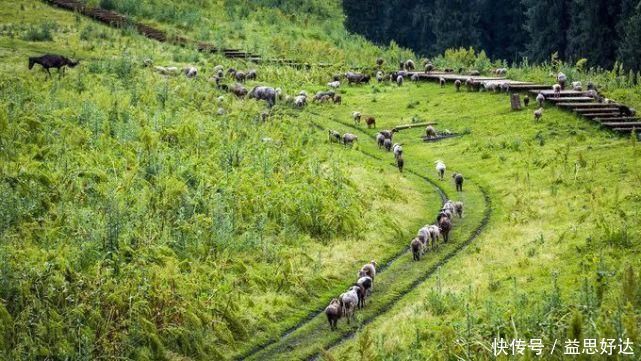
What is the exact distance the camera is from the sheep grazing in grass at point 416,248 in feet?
84.9

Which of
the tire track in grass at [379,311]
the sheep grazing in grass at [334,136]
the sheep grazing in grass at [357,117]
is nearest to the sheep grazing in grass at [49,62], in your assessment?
the sheep grazing in grass at [334,136]

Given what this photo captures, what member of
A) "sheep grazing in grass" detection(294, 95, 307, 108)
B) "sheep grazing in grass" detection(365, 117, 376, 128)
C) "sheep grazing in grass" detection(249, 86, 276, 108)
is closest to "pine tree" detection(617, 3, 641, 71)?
"sheep grazing in grass" detection(365, 117, 376, 128)

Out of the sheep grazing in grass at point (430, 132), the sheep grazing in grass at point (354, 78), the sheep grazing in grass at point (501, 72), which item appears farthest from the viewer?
the sheep grazing in grass at point (354, 78)

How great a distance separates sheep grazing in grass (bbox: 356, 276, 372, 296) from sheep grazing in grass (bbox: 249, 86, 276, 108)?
2221 centimetres

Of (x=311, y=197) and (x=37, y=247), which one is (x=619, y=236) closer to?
(x=311, y=197)

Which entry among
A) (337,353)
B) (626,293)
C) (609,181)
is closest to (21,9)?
(609,181)

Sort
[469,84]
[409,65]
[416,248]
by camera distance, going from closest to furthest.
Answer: [416,248] < [469,84] < [409,65]

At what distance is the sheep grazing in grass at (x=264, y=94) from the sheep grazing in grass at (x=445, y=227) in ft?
61.1

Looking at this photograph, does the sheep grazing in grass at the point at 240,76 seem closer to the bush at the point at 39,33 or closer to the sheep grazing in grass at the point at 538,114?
the bush at the point at 39,33

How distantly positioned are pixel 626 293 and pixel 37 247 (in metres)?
14.2

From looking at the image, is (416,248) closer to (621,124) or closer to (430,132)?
(621,124)

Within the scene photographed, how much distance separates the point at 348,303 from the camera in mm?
21922

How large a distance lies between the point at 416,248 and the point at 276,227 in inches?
176

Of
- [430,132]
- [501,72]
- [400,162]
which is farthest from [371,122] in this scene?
[501,72]
